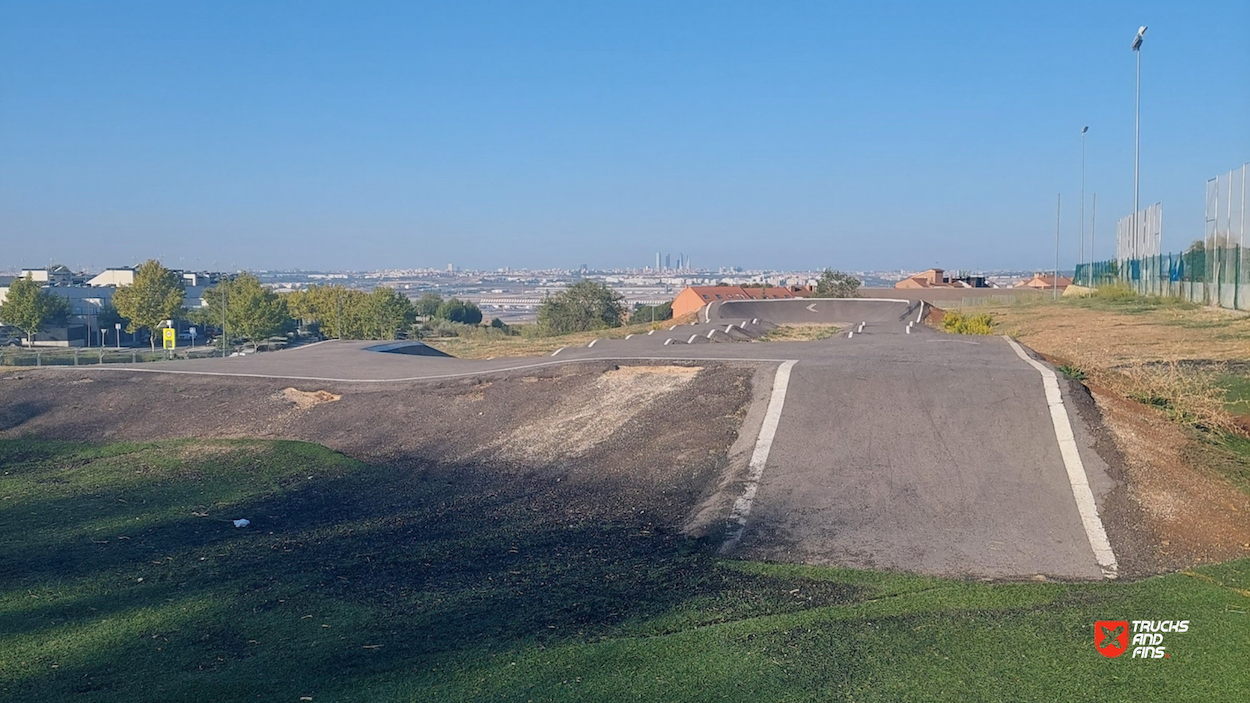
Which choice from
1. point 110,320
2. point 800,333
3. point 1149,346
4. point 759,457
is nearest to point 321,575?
point 759,457

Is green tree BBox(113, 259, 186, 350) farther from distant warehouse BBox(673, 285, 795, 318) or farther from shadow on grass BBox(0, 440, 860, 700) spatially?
shadow on grass BBox(0, 440, 860, 700)

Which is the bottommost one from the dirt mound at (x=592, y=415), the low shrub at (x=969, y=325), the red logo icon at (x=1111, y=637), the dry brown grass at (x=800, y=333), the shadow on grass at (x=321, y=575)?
the shadow on grass at (x=321, y=575)

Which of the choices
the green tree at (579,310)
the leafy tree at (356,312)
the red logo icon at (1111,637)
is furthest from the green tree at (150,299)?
the red logo icon at (1111,637)

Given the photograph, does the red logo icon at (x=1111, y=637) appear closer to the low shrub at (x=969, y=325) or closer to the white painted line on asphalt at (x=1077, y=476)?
the white painted line on asphalt at (x=1077, y=476)

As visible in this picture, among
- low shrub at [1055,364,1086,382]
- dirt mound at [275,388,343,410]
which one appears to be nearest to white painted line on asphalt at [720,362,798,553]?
low shrub at [1055,364,1086,382]

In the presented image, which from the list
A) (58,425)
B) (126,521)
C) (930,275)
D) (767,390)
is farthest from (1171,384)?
(930,275)

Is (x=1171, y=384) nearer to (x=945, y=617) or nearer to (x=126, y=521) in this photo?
(x=945, y=617)
